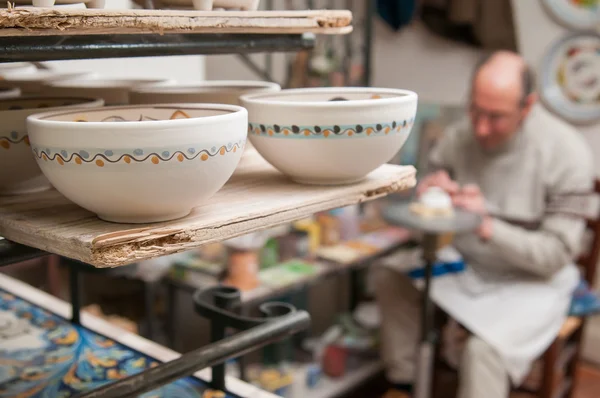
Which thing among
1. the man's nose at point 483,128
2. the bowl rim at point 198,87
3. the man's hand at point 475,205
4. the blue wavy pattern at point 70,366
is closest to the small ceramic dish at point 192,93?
the bowl rim at point 198,87

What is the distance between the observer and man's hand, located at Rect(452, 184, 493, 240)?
2031mm

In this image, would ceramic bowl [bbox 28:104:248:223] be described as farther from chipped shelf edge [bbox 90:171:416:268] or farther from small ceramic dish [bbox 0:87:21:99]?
small ceramic dish [bbox 0:87:21:99]

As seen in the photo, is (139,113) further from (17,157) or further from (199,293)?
(199,293)

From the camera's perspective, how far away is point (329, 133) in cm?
65

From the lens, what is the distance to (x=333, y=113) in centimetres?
65

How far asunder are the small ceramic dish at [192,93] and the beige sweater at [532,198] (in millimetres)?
1447

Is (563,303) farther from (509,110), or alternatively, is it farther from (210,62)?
(210,62)

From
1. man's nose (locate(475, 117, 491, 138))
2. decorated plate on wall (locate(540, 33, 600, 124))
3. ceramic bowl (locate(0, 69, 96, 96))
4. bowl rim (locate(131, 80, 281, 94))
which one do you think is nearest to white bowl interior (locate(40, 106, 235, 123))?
bowl rim (locate(131, 80, 281, 94))

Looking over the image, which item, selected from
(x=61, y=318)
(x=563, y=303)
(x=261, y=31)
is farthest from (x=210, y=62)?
(x=261, y=31)

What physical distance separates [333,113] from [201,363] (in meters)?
0.33

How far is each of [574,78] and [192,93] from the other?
2404 millimetres

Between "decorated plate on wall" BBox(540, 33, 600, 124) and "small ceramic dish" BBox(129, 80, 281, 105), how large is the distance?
2278 mm

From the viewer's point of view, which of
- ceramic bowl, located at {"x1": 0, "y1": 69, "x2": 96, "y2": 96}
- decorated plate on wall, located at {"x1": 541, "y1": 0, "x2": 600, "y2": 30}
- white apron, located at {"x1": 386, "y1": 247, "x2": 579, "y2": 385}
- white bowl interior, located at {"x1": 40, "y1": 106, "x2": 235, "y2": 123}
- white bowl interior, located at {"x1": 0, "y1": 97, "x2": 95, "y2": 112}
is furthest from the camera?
decorated plate on wall, located at {"x1": 541, "y1": 0, "x2": 600, "y2": 30}

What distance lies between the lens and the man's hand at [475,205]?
6.66 ft
